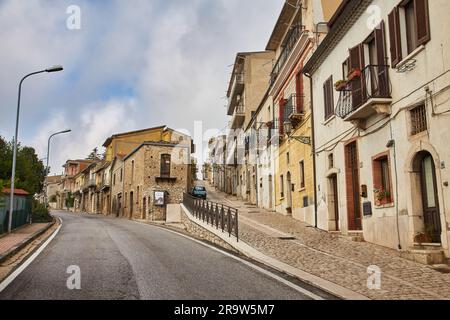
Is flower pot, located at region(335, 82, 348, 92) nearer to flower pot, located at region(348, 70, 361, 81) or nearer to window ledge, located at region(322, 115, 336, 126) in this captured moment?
flower pot, located at region(348, 70, 361, 81)

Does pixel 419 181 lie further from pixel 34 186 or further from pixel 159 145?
pixel 34 186

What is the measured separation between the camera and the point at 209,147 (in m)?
75.4

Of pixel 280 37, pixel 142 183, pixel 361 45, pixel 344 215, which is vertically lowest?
pixel 344 215

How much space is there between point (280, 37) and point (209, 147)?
4870 cm

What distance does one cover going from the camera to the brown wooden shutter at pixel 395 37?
11.4m

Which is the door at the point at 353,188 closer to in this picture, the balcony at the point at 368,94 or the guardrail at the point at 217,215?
the balcony at the point at 368,94

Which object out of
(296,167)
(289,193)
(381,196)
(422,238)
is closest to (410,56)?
(381,196)

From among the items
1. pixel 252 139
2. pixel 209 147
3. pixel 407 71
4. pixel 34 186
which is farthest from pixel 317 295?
pixel 209 147

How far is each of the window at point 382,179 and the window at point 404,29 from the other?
287 cm

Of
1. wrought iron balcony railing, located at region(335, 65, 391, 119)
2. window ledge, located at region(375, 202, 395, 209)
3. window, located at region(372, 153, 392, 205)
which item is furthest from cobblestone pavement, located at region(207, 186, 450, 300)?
wrought iron balcony railing, located at region(335, 65, 391, 119)

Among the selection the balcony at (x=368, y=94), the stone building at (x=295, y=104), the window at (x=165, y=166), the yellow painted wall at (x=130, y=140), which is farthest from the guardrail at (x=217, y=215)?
the yellow painted wall at (x=130, y=140)

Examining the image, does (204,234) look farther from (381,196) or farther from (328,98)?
(381,196)

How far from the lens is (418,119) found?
10.9 m

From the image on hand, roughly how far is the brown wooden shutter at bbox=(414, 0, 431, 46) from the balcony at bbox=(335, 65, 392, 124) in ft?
6.10
